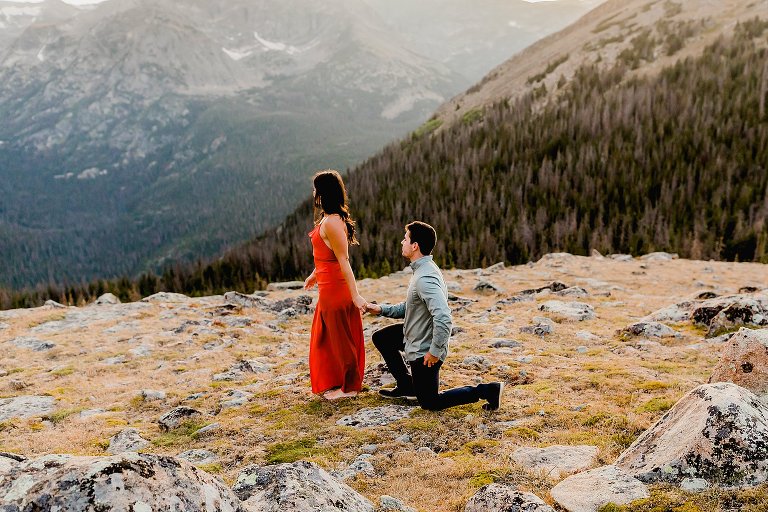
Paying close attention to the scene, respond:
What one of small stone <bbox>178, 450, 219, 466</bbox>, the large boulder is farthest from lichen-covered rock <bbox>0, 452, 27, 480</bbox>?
small stone <bbox>178, 450, 219, 466</bbox>

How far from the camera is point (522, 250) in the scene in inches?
1119

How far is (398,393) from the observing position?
6.30 meters

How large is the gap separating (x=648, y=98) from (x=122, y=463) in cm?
4506

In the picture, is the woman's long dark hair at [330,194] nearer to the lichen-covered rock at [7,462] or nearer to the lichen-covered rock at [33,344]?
the lichen-covered rock at [7,462]

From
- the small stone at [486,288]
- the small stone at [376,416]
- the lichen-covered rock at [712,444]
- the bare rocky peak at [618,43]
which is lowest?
the small stone at [486,288]

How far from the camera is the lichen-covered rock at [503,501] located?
3.12 meters

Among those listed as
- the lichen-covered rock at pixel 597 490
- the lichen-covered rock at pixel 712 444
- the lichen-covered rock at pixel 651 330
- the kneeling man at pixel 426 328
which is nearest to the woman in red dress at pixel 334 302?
the kneeling man at pixel 426 328

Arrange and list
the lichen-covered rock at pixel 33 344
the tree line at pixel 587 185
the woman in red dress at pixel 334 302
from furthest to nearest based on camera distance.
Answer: the tree line at pixel 587 185
the lichen-covered rock at pixel 33 344
the woman in red dress at pixel 334 302

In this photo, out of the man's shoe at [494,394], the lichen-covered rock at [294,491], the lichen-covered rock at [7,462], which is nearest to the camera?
the lichen-covered rock at [7,462]

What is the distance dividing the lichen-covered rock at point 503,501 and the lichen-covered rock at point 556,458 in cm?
71

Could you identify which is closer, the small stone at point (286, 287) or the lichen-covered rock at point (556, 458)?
the lichen-covered rock at point (556, 458)

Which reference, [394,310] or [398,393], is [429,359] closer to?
[394,310]

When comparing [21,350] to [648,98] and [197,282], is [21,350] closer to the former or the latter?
[197,282]

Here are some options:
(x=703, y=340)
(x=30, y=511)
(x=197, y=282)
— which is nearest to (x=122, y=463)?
(x=30, y=511)
